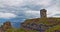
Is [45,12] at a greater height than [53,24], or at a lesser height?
greater

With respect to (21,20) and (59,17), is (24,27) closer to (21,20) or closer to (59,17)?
(21,20)

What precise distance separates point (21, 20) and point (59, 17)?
76.1 inches

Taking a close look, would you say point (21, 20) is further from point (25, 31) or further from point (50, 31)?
point (50, 31)

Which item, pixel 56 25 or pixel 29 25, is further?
pixel 29 25

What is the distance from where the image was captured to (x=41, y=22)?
8.88 meters

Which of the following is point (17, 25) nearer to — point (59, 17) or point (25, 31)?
point (25, 31)

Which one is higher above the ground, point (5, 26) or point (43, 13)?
point (43, 13)

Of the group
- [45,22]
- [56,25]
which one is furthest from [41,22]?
[56,25]

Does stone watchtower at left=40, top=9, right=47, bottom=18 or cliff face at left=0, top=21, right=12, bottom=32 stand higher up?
stone watchtower at left=40, top=9, right=47, bottom=18

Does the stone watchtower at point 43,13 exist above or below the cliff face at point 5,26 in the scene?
above

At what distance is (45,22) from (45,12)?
0.54m

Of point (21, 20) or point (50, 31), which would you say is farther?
point (21, 20)

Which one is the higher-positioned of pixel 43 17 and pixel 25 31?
pixel 43 17

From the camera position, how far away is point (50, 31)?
8164 millimetres
